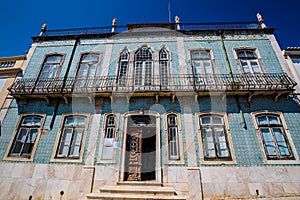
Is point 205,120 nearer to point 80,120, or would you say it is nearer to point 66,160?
point 80,120

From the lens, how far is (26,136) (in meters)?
8.36

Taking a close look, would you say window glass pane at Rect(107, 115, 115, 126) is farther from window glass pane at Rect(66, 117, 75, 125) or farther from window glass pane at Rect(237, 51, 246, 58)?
window glass pane at Rect(237, 51, 246, 58)

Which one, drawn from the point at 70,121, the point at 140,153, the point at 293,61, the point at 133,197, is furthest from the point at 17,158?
the point at 293,61

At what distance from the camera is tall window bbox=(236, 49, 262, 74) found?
9534 millimetres

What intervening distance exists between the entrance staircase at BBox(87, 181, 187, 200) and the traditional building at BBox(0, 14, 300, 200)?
4cm

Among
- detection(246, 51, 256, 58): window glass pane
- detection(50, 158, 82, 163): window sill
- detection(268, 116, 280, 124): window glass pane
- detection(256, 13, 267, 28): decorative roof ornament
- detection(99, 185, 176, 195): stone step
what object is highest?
detection(256, 13, 267, 28): decorative roof ornament

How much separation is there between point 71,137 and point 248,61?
10154mm

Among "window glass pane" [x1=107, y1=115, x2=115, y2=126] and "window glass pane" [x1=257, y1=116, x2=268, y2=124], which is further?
"window glass pane" [x1=107, y1=115, x2=115, y2=126]

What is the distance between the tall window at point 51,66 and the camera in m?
10.1

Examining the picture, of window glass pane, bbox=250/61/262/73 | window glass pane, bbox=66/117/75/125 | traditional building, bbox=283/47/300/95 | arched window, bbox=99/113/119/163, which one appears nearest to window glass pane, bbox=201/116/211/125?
window glass pane, bbox=250/61/262/73

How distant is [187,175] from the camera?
707cm

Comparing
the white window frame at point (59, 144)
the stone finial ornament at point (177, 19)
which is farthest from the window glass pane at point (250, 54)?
the white window frame at point (59, 144)

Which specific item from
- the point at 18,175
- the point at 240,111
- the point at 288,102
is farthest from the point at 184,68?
the point at 18,175

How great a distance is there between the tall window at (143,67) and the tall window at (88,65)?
2.43 meters
